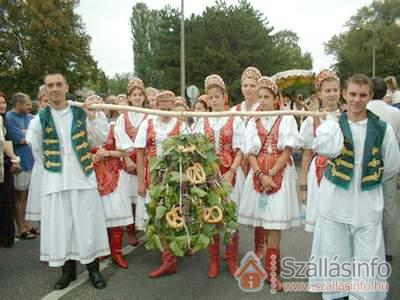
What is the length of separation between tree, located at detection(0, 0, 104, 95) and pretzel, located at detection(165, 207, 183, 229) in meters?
25.3

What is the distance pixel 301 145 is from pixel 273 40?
33.2m

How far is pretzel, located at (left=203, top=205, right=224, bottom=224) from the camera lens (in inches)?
142

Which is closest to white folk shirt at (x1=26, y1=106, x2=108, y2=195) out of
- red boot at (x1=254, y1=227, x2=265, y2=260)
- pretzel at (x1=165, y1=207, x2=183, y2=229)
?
pretzel at (x1=165, y1=207, x2=183, y2=229)

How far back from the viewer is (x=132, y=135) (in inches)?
207

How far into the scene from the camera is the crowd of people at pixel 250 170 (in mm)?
3498

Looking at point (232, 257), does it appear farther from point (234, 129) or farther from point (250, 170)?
point (234, 129)

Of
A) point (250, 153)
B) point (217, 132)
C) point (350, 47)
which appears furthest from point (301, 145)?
point (350, 47)

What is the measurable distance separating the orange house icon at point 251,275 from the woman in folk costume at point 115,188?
1.38 metres

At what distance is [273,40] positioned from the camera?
35906 mm

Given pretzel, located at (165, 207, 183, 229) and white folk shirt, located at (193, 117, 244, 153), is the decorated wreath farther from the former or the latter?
white folk shirt, located at (193, 117, 244, 153)

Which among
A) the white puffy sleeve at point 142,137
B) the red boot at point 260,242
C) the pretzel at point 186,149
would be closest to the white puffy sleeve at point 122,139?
the white puffy sleeve at point 142,137

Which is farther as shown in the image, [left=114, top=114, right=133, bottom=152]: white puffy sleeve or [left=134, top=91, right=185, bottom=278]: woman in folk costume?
[left=114, top=114, right=133, bottom=152]: white puffy sleeve

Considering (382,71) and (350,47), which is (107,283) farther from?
(350,47)

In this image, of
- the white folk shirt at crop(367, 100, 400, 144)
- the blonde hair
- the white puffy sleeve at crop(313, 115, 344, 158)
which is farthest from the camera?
the blonde hair
